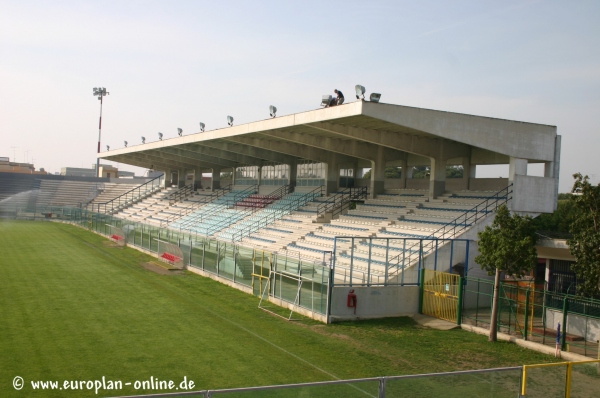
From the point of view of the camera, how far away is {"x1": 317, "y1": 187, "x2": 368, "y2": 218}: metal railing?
33.3 metres

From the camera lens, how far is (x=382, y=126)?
80.5 feet

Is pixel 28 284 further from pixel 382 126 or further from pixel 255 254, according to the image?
pixel 382 126

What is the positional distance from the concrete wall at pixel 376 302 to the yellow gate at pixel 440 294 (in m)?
0.39

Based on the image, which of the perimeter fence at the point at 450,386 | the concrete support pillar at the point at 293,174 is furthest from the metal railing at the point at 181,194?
the perimeter fence at the point at 450,386

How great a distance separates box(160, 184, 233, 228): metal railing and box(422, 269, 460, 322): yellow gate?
1187 inches

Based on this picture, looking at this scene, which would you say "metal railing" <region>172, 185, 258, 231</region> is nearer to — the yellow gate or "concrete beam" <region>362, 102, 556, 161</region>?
"concrete beam" <region>362, 102, 556, 161</region>

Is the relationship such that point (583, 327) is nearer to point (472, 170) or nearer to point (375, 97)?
point (375, 97)

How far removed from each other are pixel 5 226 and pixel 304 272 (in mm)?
37383

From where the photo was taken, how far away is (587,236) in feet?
49.4

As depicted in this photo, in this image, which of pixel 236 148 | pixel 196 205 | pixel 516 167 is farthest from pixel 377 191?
pixel 196 205

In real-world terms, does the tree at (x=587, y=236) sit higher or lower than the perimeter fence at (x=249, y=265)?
higher

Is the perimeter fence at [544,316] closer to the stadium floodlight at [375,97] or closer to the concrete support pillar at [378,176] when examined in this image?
the stadium floodlight at [375,97]

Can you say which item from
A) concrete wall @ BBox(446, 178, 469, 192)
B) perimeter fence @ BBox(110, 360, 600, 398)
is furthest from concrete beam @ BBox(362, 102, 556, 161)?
perimeter fence @ BBox(110, 360, 600, 398)

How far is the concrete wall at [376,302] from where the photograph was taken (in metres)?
18.5
